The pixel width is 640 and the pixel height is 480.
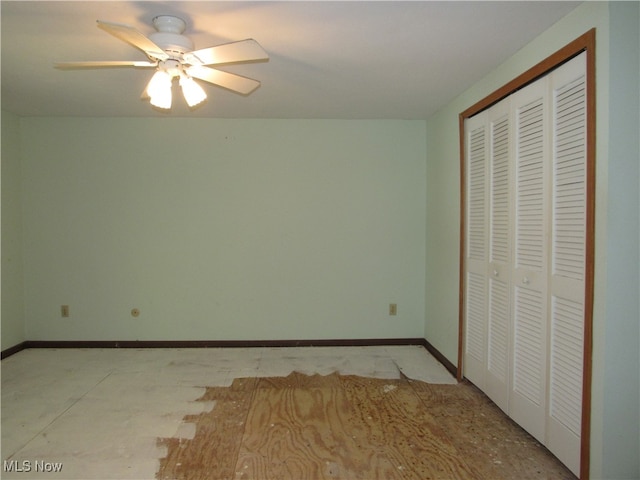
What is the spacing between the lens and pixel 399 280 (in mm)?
3957

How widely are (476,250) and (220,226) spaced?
94.0 inches

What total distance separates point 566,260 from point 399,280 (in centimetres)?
210

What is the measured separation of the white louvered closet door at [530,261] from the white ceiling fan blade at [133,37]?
199cm

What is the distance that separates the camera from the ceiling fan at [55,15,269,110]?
1736mm

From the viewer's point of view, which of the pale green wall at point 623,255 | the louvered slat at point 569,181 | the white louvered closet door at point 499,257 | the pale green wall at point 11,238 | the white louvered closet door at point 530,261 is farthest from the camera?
the pale green wall at point 11,238

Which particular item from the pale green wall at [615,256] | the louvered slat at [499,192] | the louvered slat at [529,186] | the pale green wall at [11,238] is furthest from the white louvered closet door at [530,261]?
the pale green wall at [11,238]

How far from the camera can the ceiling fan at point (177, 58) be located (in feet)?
5.70

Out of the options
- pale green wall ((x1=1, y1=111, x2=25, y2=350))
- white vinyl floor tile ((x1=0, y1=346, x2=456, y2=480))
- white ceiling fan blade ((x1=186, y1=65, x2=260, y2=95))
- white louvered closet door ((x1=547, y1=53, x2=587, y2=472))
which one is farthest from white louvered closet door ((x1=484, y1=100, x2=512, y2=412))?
pale green wall ((x1=1, y1=111, x2=25, y2=350))

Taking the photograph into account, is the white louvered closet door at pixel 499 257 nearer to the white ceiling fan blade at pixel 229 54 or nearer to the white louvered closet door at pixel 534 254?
the white louvered closet door at pixel 534 254

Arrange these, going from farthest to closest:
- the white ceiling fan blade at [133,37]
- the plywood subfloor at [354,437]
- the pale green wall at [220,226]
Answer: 1. the pale green wall at [220,226]
2. the plywood subfloor at [354,437]
3. the white ceiling fan blade at [133,37]

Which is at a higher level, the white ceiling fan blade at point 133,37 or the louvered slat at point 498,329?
the white ceiling fan blade at point 133,37

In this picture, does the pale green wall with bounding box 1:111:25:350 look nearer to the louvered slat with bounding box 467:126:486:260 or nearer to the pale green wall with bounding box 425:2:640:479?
the louvered slat with bounding box 467:126:486:260

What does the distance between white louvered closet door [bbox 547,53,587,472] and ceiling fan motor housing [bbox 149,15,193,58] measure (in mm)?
1897

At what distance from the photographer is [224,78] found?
2.14 meters
